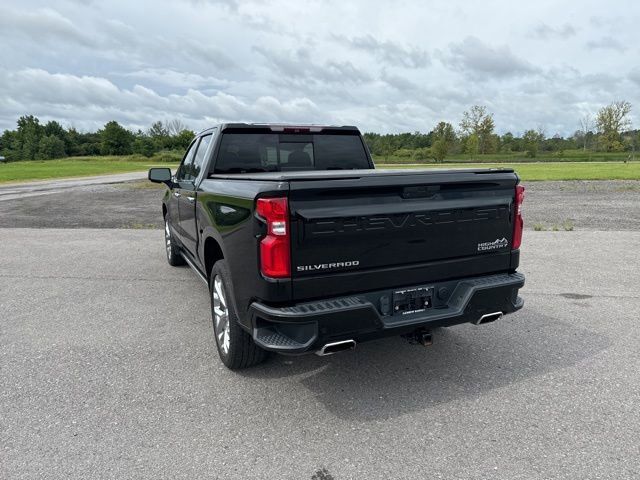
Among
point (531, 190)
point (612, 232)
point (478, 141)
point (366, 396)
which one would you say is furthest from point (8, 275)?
point (478, 141)

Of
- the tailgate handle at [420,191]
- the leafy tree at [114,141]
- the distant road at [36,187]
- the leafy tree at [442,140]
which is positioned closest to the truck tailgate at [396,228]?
the tailgate handle at [420,191]

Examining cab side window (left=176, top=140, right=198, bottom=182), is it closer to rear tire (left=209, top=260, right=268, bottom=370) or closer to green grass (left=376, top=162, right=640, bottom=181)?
rear tire (left=209, top=260, right=268, bottom=370)

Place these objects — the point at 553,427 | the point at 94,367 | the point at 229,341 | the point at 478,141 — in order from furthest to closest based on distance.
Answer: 1. the point at 478,141
2. the point at 94,367
3. the point at 229,341
4. the point at 553,427

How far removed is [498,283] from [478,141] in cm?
8043

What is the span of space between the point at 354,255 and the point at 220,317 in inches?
54.9

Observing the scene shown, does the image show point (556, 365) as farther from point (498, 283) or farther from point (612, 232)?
point (612, 232)

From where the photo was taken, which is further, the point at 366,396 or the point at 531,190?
the point at 531,190

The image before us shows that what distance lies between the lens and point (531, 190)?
20062mm

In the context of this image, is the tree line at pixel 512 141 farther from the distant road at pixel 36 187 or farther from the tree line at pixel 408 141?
the distant road at pixel 36 187

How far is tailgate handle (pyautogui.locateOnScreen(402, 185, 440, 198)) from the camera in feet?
10.2

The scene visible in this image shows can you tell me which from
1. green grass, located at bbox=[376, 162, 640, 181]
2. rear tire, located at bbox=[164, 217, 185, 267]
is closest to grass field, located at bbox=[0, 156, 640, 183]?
green grass, located at bbox=[376, 162, 640, 181]

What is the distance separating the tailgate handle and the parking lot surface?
1379 mm

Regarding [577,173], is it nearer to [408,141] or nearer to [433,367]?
[433,367]

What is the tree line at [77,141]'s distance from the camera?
340ft
